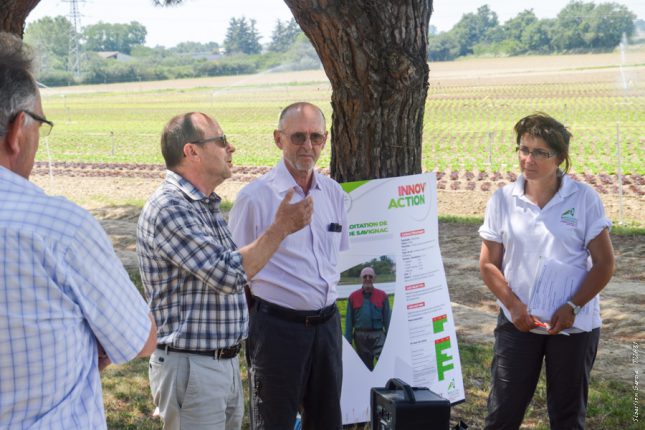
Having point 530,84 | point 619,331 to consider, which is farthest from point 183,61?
point 619,331

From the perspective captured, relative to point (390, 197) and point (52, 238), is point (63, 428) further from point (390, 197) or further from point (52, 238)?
point (390, 197)

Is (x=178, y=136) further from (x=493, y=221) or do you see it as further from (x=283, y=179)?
(x=493, y=221)

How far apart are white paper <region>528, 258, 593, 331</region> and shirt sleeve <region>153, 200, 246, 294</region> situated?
1577 millimetres

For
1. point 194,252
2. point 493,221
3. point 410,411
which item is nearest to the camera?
point 194,252

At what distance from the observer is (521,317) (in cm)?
383

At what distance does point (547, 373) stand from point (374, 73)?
7.69ft

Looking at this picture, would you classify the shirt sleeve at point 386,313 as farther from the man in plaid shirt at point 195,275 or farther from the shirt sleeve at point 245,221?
the man in plaid shirt at point 195,275

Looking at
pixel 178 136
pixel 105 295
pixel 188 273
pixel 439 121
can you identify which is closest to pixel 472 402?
pixel 188 273

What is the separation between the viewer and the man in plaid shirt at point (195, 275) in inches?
119

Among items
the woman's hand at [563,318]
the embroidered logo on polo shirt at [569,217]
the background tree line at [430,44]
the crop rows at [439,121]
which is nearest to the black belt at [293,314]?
the woman's hand at [563,318]

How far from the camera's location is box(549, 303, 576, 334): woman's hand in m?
3.76

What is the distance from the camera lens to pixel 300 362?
3.75 metres

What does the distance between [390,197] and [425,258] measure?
47cm

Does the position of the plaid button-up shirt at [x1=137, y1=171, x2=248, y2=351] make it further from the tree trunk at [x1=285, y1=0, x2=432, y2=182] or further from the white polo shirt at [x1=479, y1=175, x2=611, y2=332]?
the tree trunk at [x1=285, y1=0, x2=432, y2=182]
